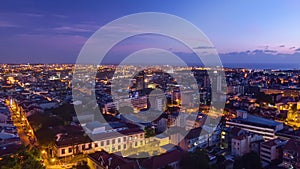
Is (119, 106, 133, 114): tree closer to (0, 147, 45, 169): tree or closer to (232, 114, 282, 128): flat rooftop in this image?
(232, 114, 282, 128): flat rooftop

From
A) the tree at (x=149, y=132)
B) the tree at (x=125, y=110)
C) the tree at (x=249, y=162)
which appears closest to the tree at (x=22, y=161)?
the tree at (x=149, y=132)

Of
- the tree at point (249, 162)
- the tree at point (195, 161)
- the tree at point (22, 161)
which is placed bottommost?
the tree at point (249, 162)

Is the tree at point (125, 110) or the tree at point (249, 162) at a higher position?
the tree at point (125, 110)

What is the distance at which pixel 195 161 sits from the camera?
3.40 meters

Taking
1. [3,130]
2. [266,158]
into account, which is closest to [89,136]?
[3,130]

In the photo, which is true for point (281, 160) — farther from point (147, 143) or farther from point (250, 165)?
point (147, 143)

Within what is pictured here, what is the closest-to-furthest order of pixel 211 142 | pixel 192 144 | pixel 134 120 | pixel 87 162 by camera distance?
pixel 87 162
pixel 192 144
pixel 211 142
pixel 134 120

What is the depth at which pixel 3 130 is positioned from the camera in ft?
18.3

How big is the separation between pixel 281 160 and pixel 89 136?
11.1 feet

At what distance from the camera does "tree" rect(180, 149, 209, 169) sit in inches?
133

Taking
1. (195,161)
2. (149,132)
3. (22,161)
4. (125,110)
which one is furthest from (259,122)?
(22,161)

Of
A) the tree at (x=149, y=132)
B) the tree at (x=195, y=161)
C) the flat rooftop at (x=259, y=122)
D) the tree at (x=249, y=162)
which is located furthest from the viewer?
the flat rooftop at (x=259, y=122)

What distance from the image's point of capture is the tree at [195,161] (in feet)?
11.1

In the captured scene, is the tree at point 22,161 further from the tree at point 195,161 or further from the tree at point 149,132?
the tree at point 149,132
